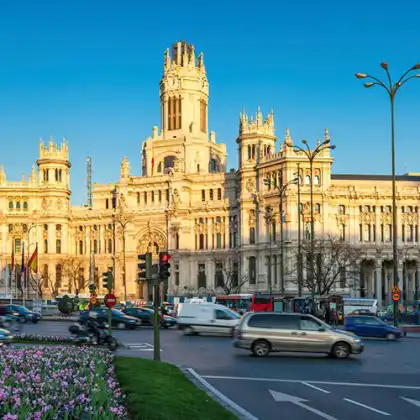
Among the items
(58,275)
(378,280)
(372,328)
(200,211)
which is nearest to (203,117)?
(200,211)

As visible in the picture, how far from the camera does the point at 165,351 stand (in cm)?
3456

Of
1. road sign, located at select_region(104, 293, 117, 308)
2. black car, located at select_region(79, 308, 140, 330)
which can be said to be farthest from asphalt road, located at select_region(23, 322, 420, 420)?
black car, located at select_region(79, 308, 140, 330)

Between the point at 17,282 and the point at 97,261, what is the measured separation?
13392 millimetres

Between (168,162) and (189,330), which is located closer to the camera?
(189,330)

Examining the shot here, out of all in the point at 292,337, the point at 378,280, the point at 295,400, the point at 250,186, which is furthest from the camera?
the point at 250,186

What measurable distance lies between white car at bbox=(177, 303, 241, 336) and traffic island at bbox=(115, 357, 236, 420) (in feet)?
79.2

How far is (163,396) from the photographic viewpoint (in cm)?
1664

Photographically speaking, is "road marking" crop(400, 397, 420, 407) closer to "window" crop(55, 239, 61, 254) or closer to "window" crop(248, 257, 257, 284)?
"window" crop(248, 257, 257, 284)

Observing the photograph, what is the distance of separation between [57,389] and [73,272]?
10974 cm

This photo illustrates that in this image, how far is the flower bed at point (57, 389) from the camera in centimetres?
1255

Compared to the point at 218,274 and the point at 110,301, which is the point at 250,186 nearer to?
the point at 218,274

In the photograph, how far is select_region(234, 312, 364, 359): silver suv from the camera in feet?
104

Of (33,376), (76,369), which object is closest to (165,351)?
(76,369)

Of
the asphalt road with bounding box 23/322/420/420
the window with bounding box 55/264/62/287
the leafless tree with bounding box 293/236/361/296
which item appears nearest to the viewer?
the asphalt road with bounding box 23/322/420/420
